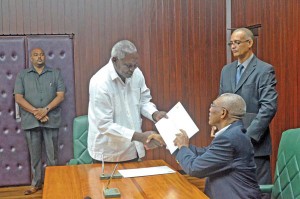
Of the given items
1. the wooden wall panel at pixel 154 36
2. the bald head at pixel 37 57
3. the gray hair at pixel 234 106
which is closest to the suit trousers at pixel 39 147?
the wooden wall panel at pixel 154 36

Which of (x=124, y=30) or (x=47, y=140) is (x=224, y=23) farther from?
(x=47, y=140)

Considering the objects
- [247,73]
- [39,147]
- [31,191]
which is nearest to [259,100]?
[247,73]

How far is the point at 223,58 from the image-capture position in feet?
19.4

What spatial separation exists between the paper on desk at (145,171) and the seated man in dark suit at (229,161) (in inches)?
13.6

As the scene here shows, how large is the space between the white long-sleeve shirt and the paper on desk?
235 mm

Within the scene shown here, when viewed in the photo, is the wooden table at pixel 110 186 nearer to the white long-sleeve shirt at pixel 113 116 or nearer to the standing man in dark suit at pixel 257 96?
the white long-sleeve shirt at pixel 113 116

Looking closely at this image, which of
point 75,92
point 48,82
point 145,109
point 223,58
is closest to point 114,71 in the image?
point 145,109

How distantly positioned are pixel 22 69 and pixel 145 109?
8.87ft

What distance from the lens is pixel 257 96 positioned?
307 cm

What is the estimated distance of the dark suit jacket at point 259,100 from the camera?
2.96m

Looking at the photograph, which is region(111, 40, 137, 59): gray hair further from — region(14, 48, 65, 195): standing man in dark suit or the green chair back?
region(14, 48, 65, 195): standing man in dark suit

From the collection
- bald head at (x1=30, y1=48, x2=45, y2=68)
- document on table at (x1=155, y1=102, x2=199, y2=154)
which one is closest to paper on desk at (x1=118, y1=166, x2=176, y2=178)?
document on table at (x1=155, y1=102, x2=199, y2=154)

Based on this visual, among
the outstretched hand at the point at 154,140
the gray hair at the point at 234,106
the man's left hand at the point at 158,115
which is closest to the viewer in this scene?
the gray hair at the point at 234,106

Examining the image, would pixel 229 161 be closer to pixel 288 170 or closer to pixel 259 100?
pixel 288 170
